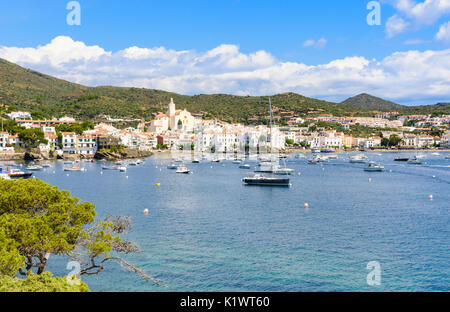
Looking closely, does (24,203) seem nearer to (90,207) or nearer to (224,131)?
(90,207)

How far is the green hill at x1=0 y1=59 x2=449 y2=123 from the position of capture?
425 ft

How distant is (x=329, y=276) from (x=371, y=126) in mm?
161503

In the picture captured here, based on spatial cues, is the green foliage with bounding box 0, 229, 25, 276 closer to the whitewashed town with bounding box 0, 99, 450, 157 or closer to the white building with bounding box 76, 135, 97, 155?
the whitewashed town with bounding box 0, 99, 450, 157

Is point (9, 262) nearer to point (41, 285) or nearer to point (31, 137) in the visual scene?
point (41, 285)

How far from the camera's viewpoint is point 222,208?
29.4 metres

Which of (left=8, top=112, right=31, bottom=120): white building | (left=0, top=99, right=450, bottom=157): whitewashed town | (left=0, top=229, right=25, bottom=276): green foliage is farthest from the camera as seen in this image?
(left=8, top=112, right=31, bottom=120): white building

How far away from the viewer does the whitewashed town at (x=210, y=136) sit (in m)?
87.1

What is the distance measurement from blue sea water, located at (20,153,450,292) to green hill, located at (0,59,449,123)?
327 feet

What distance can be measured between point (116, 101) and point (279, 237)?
142927 millimetres

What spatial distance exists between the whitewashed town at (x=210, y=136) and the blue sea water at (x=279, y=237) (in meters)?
49.4

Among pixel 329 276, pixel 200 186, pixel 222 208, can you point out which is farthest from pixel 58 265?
pixel 200 186

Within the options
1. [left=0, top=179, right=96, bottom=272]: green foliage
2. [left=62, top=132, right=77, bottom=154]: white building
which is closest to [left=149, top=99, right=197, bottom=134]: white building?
[left=62, top=132, right=77, bottom=154]: white building

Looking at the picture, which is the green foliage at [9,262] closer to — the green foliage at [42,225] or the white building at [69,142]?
the green foliage at [42,225]

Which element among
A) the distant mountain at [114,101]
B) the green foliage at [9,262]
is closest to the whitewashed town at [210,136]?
the distant mountain at [114,101]
